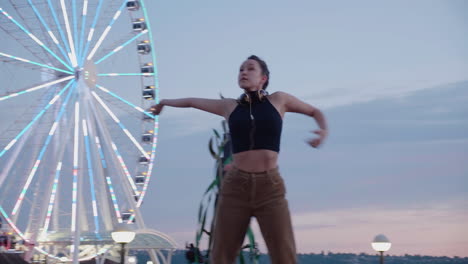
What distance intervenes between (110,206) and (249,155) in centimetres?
2409

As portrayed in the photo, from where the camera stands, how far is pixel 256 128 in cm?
373

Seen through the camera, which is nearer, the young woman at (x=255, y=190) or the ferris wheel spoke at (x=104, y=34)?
the young woman at (x=255, y=190)

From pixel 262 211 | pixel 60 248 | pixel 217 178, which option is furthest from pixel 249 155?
pixel 60 248

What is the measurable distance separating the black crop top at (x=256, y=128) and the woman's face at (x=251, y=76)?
0.13 metres

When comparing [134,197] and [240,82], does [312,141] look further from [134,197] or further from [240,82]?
[134,197]

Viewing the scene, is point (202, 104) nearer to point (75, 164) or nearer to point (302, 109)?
point (302, 109)

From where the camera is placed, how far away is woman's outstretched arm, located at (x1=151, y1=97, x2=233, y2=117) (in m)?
4.00

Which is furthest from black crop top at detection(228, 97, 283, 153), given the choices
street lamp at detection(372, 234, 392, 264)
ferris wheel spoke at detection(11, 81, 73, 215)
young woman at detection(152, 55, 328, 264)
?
ferris wheel spoke at detection(11, 81, 73, 215)

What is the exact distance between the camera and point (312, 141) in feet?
12.2

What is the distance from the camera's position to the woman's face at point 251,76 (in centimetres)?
390

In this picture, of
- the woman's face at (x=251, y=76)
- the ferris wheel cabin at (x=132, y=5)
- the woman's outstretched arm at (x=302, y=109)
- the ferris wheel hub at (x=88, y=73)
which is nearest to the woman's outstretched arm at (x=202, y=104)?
the woman's face at (x=251, y=76)

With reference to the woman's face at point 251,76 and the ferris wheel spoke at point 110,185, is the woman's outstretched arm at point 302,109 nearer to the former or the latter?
the woman's face at point 251,76

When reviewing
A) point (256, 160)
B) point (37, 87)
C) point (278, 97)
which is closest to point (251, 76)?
point (278, 97)

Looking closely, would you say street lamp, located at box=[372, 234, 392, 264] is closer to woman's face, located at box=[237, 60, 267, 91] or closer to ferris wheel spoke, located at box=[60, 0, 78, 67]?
woman's face, located at box=[237, 60, 267, 91]
